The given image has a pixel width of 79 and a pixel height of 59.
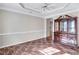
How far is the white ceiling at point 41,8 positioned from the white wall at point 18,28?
3.7 inches

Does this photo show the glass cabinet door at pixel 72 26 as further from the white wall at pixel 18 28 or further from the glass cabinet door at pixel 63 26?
the white wall at pixel 18 28

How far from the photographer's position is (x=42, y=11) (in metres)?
1.56

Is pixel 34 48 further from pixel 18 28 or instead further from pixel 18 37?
pixel 18 28

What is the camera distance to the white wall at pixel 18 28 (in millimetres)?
1467

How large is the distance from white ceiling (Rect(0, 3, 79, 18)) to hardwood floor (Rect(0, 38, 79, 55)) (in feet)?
1.91

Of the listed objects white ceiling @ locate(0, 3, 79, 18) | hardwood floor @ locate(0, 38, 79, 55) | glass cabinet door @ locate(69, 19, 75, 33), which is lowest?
hardwood floor @ locate(0, 38, 79, 55)

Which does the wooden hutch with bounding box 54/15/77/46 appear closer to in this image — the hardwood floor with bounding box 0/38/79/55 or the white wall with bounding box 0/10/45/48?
the hardwood floor with bounding box 0/38/79/55

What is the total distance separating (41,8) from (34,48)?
0.82 metres

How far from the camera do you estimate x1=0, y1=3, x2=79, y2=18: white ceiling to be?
4.59 ft

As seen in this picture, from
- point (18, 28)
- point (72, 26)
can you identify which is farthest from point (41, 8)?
point (72, 26)

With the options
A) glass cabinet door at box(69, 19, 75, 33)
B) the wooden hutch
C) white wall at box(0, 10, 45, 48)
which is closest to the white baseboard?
white wall at box(0, 10, 45, 48)
